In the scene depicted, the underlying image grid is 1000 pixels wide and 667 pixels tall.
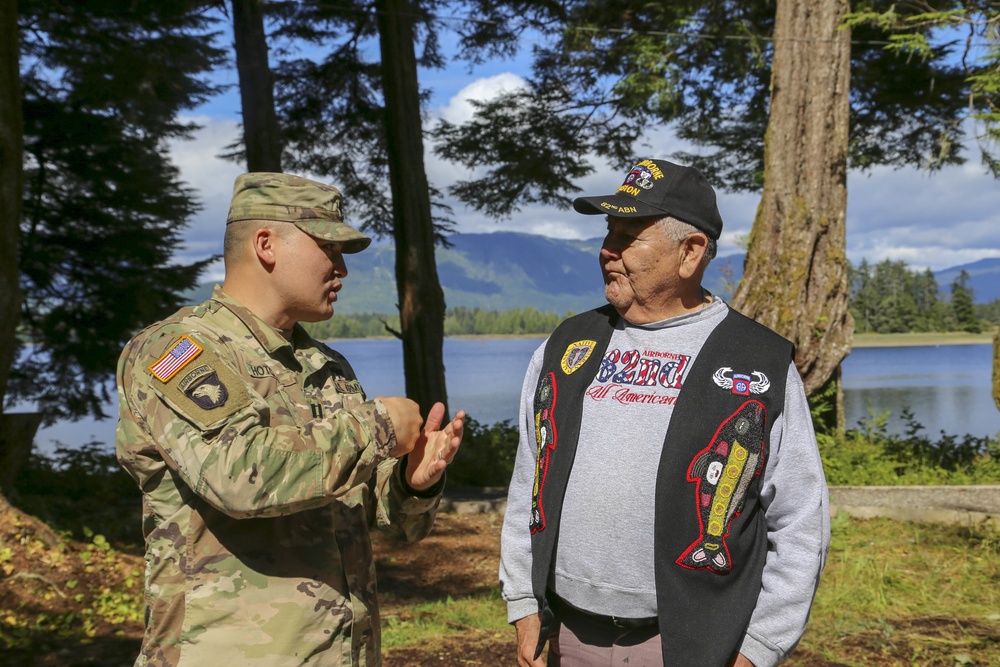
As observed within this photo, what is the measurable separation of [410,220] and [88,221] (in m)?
6.39

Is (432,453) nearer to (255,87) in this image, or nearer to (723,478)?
(723,478)

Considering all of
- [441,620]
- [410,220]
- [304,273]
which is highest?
[410,220]

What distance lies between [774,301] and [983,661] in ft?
14.6

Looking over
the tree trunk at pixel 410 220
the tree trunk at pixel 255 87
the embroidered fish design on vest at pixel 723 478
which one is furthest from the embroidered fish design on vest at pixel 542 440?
the tree trunk at pixel 410 220

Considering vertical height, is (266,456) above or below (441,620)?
above

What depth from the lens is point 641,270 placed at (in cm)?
278

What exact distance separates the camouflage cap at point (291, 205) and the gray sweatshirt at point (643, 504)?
92cm

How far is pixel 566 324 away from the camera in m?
3.02

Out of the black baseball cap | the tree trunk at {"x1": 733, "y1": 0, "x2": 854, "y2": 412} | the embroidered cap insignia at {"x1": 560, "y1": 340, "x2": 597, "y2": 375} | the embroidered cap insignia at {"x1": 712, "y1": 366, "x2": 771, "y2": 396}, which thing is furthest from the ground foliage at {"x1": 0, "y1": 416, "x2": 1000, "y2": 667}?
the black baseball cap

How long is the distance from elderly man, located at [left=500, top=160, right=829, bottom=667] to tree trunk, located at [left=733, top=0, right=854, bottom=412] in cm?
624

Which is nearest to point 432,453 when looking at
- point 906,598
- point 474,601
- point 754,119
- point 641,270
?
point 641,270

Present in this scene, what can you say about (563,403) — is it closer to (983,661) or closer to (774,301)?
(983,661)

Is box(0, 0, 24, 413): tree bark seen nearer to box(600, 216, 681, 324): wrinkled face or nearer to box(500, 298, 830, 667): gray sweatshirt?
box(500, 298, 830, 667): gray sweatshirt

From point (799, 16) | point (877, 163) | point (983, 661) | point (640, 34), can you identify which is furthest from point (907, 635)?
point (877, 163)
